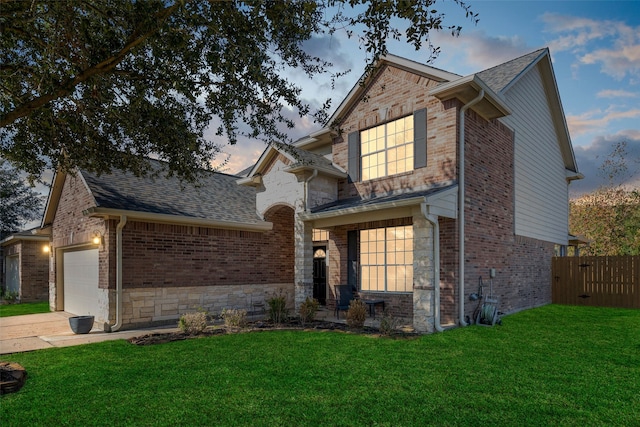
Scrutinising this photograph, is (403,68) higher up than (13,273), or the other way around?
(403,68)

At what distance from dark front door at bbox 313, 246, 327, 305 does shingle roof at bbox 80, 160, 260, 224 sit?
2.52m

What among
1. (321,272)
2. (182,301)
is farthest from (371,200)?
(182,301)

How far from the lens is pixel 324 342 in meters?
7.69

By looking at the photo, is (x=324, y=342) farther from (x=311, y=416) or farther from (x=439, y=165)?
(x=439, y=165)

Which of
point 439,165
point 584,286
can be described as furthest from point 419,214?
point 584,286

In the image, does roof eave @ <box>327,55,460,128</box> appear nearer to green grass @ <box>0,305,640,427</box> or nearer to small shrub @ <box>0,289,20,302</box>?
green grass @ <box>0,305,640,427</box>

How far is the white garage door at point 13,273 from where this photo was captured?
18.8m

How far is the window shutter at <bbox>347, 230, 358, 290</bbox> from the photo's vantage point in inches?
443

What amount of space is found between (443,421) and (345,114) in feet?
32.2

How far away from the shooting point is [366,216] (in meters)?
9.76

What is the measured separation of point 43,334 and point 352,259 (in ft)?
27.3

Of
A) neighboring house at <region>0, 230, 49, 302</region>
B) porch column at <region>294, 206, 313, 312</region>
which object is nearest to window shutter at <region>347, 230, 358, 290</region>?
porch column at <region>294, 206, 313, 312</region>

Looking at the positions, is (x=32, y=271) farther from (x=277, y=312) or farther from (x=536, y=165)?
(x=536, y=165)

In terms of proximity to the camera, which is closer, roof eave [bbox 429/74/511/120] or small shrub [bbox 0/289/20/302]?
roof eave [bbox 429/74/511/120]
